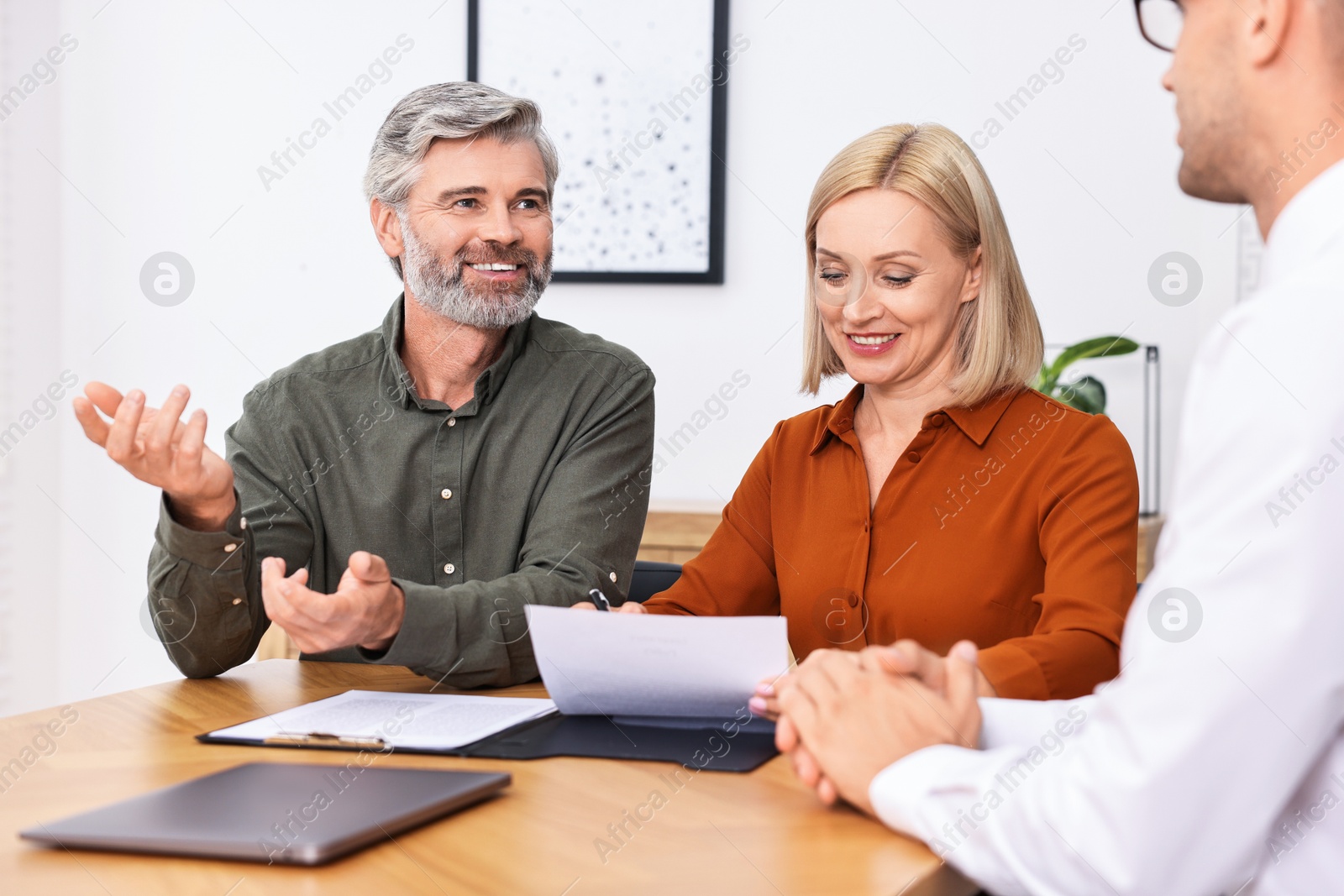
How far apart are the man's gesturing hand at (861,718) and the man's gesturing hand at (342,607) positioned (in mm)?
546

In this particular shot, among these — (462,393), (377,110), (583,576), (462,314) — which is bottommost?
(583,576)

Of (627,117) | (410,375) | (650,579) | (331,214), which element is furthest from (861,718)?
(331,214)

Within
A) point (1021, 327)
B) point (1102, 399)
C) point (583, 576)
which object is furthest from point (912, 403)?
point (1102, 399)

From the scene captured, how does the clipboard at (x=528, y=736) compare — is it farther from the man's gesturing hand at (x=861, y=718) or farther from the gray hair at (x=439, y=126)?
the gray hair at (x=439, y=126)

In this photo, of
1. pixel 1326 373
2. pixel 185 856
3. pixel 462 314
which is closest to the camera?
pixel 1326 373

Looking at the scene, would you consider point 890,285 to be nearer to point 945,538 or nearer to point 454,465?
point 945,538

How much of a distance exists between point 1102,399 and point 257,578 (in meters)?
2.23

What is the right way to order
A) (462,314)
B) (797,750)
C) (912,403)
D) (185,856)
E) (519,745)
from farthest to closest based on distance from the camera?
(462,314) → (912,403) → (519,745) → (797,750) → (185,856)

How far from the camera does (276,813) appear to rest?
36.1 inches

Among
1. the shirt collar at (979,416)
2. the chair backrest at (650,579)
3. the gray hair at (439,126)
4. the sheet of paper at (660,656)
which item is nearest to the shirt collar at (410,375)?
the gray hair at (439,126)

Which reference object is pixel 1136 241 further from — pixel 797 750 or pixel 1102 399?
pixel 797 750

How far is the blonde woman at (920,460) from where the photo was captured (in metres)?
1.64

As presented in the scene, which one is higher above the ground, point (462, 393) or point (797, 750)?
point (462, 393)

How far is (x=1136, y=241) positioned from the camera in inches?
134
